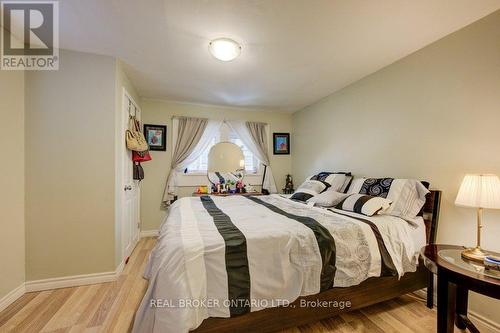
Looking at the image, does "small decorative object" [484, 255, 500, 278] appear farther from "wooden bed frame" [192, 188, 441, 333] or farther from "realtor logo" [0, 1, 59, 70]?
"realtor logo" [0, 1, 59, 70]

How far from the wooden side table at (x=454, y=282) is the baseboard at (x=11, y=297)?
11.0 feet

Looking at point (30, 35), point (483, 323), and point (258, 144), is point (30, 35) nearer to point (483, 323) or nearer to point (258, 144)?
point (258, 144)

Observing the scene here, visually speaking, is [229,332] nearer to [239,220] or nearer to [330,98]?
[239,220]

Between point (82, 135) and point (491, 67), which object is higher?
A: point (491, 67)

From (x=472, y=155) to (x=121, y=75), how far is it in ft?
11.8

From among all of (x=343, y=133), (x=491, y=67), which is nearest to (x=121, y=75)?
(x=343, y=133)

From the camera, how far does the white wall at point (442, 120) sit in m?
1.72

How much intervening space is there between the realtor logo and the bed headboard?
3466 mm

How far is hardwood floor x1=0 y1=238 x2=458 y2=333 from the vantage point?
66.2 inches

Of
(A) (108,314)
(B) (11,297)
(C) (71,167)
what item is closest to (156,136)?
(C) (71,167)

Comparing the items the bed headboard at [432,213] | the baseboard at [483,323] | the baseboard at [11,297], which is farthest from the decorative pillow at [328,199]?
the baseboard at [11,297]

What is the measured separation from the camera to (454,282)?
1.32 meters

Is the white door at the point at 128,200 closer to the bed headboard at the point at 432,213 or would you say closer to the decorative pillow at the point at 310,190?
the decorative pillow at the point at 310,190

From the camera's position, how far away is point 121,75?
2592mm
